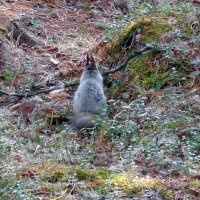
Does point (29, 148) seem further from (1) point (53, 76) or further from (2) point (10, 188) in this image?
(1) point (53, 76)

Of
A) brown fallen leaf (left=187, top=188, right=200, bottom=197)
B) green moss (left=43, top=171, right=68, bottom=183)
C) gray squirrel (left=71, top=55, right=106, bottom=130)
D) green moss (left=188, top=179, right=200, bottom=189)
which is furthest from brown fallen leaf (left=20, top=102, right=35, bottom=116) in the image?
brown fallen leaf (left=187, top=188, right=200, bottom=197)

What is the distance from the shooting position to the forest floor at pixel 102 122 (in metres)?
4.92

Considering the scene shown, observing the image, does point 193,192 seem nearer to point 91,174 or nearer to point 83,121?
point 91,174

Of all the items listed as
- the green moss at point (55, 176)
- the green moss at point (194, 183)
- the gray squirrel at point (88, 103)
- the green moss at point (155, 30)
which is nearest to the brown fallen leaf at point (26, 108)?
the gray squirrel at point (88, 103)

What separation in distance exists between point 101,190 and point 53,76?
3.49 m

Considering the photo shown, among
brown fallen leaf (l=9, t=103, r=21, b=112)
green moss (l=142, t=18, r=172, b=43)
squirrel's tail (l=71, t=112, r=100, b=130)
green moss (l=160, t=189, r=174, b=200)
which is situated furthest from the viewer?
green moss (l=142, t=18, r=172, b=43)

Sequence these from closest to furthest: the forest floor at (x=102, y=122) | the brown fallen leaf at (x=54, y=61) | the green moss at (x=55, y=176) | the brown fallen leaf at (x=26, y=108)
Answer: the forest floor at (x=102, y=122) < the green moss at (x=55, y=176) < the brown fallen leaf at (x=26, y=108) < the brown fallen leaf at (x=54, y=61)

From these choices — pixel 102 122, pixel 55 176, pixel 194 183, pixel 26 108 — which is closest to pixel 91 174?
pixel 55 176

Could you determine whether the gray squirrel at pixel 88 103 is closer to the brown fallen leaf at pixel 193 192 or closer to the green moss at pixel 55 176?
the green moss at pixel 55 176

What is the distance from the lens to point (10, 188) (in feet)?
15.2

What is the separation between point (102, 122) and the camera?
6.29 meters

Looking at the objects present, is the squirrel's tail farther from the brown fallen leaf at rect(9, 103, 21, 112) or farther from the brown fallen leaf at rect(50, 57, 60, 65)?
the brown fallen leaf at rect(50, 57, 60, 65)

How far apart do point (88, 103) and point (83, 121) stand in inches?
13.0

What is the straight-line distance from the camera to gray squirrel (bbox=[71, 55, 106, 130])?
6.49 meters
